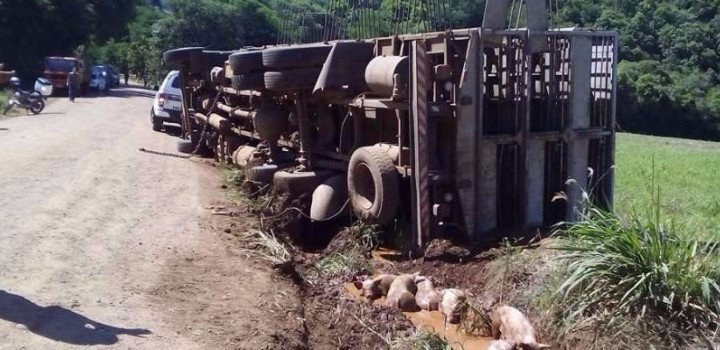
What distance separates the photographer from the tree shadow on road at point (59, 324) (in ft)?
21.5

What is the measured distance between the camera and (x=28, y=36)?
47.3 meters

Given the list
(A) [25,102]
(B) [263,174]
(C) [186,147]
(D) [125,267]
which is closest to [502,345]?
(D) [125,267]

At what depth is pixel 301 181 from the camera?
11.8 m

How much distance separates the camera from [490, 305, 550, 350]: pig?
22.2ft

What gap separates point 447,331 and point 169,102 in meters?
17.2

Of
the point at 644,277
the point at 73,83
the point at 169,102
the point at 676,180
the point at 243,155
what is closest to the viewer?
the point at 644,277

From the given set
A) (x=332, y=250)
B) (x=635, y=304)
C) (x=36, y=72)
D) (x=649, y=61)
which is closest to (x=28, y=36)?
(x=36, y=72)

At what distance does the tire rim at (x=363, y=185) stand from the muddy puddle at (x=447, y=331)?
205 cm

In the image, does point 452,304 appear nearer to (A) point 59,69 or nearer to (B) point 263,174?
(B) point 263,174

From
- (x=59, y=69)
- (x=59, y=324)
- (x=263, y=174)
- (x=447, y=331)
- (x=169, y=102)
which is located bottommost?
(x=447, y=331)

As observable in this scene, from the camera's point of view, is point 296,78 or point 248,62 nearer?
point 296,78

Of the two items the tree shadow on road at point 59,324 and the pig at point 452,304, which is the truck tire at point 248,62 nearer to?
the pig at point 452,304

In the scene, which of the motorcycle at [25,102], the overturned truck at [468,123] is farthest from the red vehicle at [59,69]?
the overturned truck at [468,123]

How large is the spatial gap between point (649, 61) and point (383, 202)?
31.6 m
